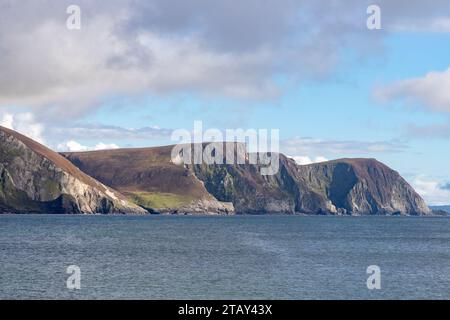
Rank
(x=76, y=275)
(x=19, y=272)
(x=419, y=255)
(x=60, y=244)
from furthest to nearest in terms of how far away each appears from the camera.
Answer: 1. (x=60, y=244)
2. (x=419, y=255)
3. (x=19, y=272)
4. (x=76, y=275)

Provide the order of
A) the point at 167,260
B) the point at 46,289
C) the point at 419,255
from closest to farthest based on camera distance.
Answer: the point at 46,289, the point at 167,260, the point at 419,255
